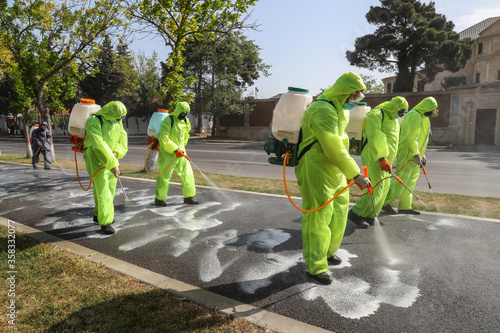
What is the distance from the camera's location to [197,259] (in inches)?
154

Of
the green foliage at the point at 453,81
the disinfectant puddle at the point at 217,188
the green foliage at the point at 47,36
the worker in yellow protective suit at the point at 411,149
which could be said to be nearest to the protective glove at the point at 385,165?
the worker in yellow protective suit at the point at 411,149

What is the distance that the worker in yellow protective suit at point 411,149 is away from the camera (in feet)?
18.4

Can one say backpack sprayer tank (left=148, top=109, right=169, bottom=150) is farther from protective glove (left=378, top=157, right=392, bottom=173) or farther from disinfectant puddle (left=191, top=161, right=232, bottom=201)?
protective glove (left=378, top=157, right=392, bottom=173)

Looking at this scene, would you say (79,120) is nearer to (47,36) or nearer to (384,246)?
(384,246)

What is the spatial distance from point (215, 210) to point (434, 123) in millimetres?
27042

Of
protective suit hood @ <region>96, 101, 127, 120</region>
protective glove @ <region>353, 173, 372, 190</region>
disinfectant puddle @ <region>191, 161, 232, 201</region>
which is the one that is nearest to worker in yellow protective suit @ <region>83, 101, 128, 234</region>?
protective suit hood @ <region>96, 101, 127, 120</region>

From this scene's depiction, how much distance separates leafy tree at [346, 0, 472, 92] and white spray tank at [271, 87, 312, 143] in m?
29.5

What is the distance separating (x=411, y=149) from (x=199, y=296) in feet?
14.0

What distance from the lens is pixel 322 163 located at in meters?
3.25

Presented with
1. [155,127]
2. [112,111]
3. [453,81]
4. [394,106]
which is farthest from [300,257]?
[453,81]

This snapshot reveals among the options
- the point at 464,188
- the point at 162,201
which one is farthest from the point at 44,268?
the point at 464,188

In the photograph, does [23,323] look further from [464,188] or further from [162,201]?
[464,188]

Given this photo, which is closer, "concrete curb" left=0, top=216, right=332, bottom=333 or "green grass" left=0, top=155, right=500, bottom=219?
"concrete curb" left=0, top=216, right=332, bottom=333

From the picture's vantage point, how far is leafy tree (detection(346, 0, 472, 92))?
28703mm
